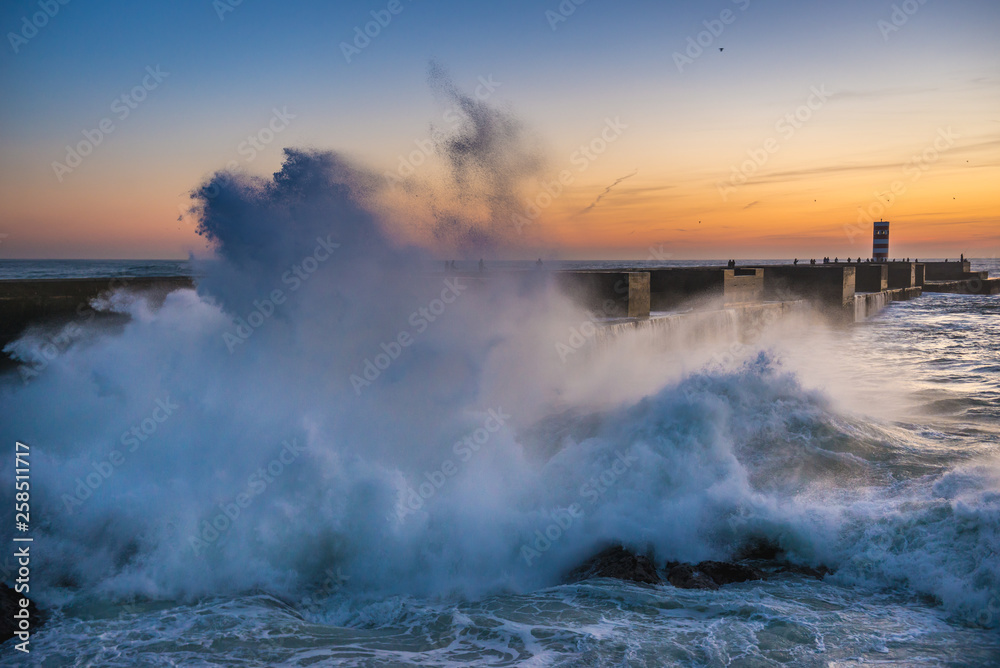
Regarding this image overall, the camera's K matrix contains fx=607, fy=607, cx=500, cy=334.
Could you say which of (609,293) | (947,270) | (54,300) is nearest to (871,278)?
(947,270)

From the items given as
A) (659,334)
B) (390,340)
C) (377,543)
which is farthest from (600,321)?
(377,543)

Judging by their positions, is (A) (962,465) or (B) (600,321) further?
(B) (600,321)

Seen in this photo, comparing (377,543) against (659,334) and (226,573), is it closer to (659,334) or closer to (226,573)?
(226,573)

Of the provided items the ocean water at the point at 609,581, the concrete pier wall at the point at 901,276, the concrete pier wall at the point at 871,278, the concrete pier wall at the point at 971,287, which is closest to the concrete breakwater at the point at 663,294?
the concrete pier wall at the point at 871,278

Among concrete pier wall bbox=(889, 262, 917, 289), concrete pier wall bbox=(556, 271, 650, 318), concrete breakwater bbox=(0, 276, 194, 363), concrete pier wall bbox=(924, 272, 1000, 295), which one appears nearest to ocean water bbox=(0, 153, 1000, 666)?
concrete breakwater bbox=(0, 276, 194, 363)

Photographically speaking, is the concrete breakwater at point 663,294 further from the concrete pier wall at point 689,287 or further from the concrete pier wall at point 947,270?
the concrete pier wall at point 947,270
